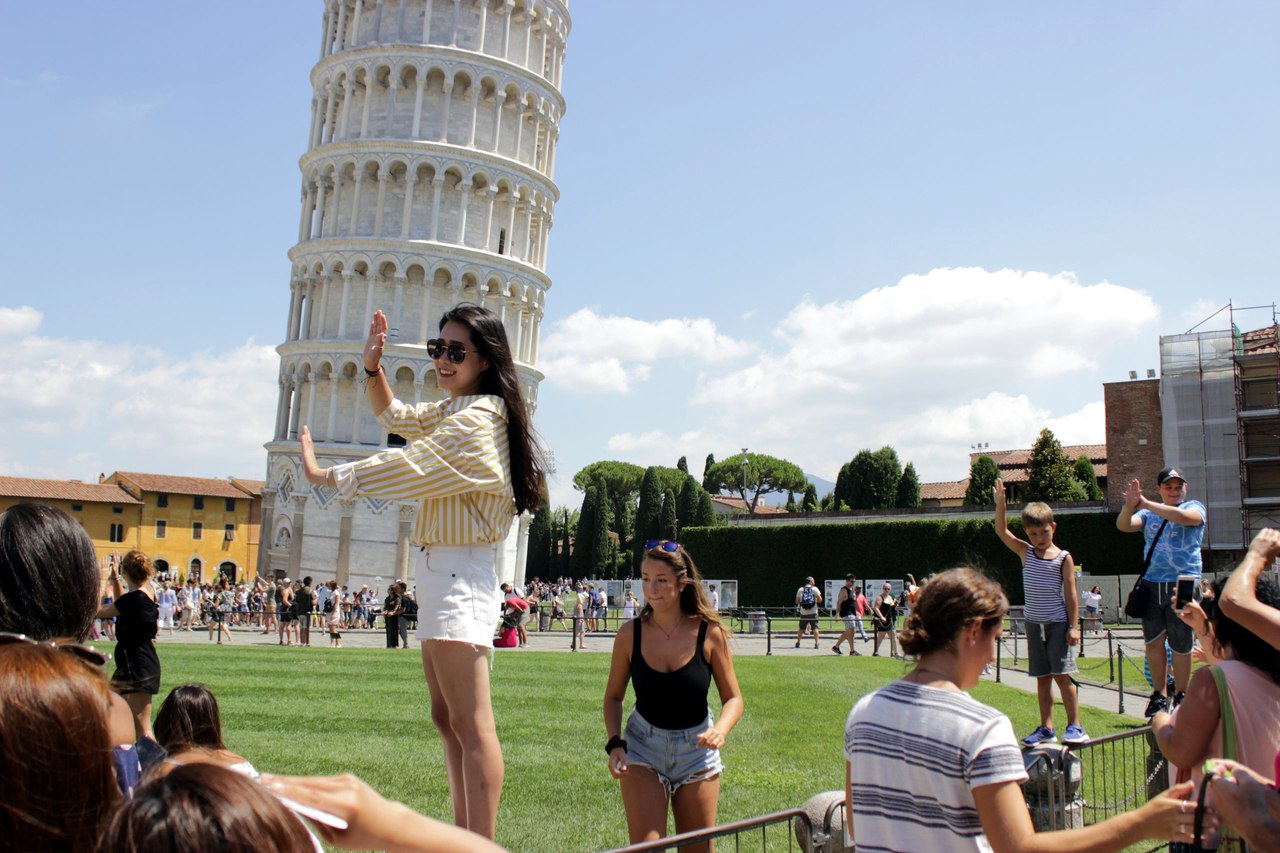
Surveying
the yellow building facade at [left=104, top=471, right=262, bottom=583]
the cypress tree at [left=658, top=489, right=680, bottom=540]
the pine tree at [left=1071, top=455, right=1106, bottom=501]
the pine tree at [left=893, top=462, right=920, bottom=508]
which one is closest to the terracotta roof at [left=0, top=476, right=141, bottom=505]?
the yellow building facade at [left=104, top=471, right=262, bottom=583]

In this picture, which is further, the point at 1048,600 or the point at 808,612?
the point at 808,612

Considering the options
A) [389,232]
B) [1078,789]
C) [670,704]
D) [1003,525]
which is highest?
[389,232]

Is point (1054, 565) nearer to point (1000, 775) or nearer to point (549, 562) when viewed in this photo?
point (1000, 775)

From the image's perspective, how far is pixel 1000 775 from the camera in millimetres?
3086

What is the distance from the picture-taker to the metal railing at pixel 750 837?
3.88m

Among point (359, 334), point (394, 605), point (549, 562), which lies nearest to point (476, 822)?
point (394, 605)

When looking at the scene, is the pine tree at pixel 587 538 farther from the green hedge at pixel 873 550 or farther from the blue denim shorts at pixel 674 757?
the blue denim shorts at pixel 674 757

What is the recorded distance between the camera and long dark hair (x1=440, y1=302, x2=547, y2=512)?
446 cm

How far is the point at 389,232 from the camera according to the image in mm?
53250

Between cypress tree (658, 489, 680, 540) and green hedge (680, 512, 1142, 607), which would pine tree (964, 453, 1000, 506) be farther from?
cypress tree (658, 489, 680, 540)

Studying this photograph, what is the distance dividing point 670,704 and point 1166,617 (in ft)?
18.1

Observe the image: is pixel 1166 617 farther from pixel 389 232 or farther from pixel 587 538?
pixel 587 538

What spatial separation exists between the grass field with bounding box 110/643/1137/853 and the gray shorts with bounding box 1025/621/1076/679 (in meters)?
1.93

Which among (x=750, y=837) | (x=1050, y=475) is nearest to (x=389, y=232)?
(x=1050, y=475)
